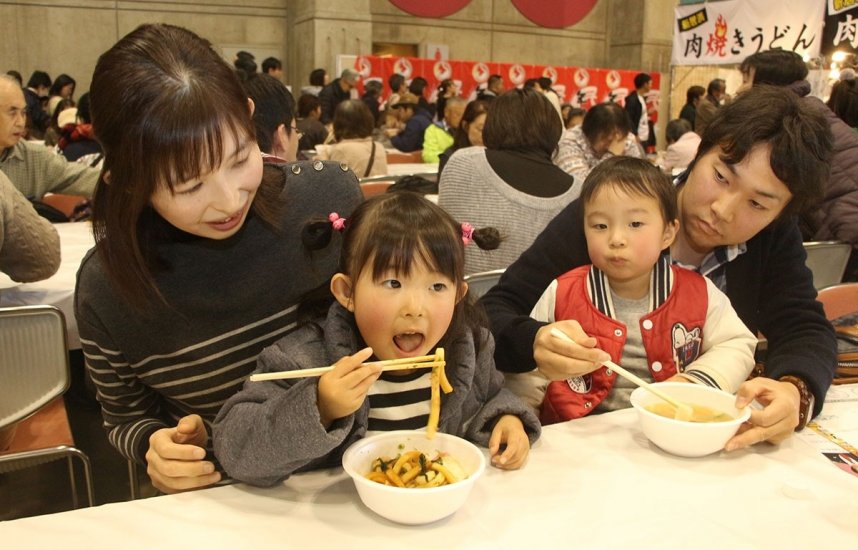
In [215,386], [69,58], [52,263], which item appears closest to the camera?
[215,386]

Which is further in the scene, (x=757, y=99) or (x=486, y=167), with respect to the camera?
(x=486, y=167)

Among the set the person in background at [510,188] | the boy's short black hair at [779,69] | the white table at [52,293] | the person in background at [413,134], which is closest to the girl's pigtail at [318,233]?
the white table at [52,293]

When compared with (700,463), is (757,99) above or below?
above

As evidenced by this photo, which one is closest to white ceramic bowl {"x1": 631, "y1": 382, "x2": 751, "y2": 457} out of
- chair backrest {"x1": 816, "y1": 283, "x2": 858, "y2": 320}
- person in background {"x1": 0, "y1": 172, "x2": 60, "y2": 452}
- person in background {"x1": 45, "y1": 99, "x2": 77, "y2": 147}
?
chair backrest {"x1": 816, "y1": 283, "x2": 858, "y2": 320}

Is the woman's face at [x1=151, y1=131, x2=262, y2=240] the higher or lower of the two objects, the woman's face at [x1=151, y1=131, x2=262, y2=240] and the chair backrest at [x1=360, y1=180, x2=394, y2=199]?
the higher

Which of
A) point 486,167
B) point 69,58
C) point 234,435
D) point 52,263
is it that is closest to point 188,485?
point 234,435

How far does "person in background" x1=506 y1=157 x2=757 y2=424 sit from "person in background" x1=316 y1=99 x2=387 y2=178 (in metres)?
3.87

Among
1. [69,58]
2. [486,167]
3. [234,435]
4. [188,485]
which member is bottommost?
[188,485]

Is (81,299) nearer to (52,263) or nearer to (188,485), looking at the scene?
(188,485)

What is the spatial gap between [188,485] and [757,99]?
154cm

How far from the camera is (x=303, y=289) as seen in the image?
1.64m

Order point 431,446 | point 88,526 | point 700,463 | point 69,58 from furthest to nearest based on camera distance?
point 69,58 → point 700,463 → point 431,446 → point 88,526

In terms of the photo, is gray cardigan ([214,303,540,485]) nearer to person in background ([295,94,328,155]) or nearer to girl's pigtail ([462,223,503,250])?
girl's pigtail ([462,223,503,250])

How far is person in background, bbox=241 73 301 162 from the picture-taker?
3295 mm
